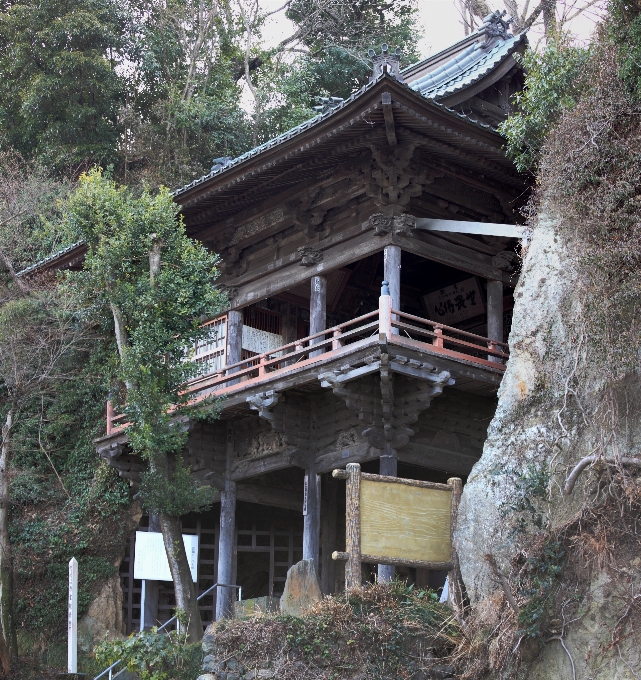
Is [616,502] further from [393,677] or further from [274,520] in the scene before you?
[274,520]

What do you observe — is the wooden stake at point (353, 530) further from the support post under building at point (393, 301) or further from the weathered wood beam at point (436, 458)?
the weathered wood beam at point (436, 458)

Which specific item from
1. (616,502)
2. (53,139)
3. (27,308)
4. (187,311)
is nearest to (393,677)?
(616,502)

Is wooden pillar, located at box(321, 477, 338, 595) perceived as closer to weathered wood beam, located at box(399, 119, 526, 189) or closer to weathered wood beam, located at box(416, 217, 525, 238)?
weathered wood beam, located at box(416, 217, 525, 238)

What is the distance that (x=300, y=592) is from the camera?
9.15 meters

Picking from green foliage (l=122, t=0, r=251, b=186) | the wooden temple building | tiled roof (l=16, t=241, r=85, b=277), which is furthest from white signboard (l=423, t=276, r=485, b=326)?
green foliage (l=122, t=0, r=251, b=186)

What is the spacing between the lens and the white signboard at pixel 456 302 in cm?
1633

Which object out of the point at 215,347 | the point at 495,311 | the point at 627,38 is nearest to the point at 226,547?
the point at 215,347

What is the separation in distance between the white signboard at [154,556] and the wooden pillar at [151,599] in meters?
0.39

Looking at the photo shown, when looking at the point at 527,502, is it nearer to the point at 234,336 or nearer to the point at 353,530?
the point at 353,530

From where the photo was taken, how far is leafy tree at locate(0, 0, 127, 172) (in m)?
23.8

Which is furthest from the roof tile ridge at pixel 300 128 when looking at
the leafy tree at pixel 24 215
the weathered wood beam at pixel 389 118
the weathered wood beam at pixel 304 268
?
the leafy tree at pixel 24 215

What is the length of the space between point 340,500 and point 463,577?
23.5ft

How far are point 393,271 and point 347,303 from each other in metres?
4.28

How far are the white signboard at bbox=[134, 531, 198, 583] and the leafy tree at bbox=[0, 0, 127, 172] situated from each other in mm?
11886
